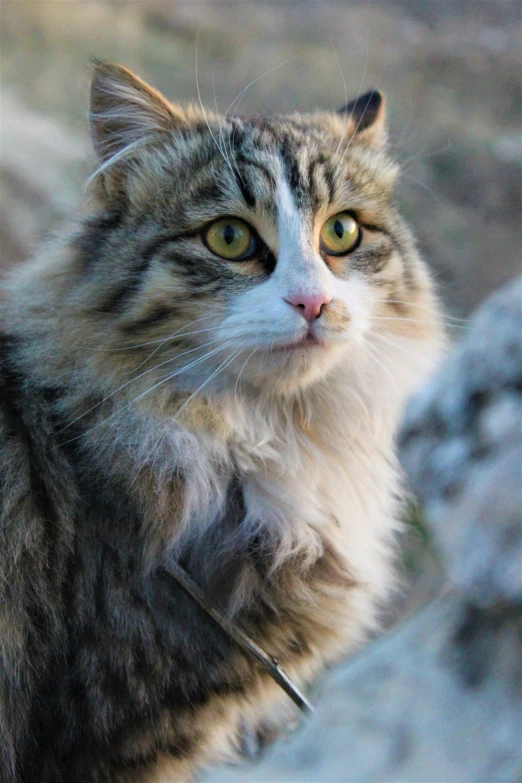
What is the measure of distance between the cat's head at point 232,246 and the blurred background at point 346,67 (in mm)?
3202

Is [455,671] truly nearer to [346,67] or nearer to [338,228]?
[338,228]

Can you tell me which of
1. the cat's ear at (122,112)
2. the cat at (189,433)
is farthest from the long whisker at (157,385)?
the cat's ear at (122,112)

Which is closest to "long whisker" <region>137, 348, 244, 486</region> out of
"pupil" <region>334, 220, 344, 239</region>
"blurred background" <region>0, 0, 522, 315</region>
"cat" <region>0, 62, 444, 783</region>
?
"cat" <region>0, 62, 444, 783</region>

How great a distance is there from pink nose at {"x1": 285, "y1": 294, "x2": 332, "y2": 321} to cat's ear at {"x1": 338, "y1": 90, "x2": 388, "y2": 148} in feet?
2.31

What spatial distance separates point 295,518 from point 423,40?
461 centimetres

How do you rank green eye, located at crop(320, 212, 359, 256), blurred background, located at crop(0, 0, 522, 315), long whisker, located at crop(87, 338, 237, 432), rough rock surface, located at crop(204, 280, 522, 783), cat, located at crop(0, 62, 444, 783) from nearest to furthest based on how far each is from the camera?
rough rock surface, located at crop(204, 280, 522, 783) → cat, located at crop(0, 62, 444, 783) → long whisker, located at crop(87, 338, 237, 432) → green eye, located at crop(320, 212, 359, 256) → blurred background, located at crop(0, 0, 522, 315)

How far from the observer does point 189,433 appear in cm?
163

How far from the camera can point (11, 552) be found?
1.47 meters

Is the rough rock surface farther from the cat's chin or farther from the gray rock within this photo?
the cat's chin

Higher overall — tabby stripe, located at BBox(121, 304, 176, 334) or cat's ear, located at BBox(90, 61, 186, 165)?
cat's ear, located at BBox(90, 61, 186, 165)

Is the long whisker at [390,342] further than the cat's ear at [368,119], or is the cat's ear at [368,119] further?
the cat's ear at [368,119]

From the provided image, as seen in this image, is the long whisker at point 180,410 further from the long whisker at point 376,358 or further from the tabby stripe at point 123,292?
the long whisker at point 376,358

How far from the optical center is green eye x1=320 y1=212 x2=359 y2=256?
1695mm

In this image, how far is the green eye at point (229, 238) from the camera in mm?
1610
